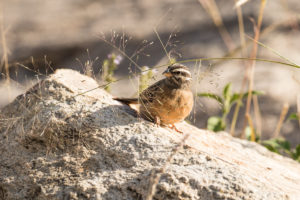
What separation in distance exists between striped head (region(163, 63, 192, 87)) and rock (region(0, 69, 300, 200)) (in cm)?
60

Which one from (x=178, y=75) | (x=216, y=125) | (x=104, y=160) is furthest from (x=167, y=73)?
(x=216, y=125)

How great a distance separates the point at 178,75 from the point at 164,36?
14.7 ft

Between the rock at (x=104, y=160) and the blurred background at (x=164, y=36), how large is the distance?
365 cm

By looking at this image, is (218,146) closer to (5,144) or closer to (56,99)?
(56,99)

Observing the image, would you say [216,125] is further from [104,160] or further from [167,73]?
[104,160]

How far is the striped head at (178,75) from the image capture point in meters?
4.51

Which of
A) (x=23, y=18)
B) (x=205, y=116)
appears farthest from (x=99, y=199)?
(x=23, y=18)

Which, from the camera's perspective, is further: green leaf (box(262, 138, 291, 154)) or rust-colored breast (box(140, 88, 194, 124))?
green leaf (box(262, 138, 291, 154))

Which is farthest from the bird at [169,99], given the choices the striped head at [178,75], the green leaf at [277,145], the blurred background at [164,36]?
the blurred background at [164,36]

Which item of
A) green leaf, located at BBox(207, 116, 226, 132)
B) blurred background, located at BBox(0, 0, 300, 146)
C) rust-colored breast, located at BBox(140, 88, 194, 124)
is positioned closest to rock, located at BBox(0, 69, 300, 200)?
rust-colored breast, located at BBox(140, 88, 194, 124)

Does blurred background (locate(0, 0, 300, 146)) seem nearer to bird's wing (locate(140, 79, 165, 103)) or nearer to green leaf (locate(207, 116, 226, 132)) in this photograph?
green leaf (locate(207, 116, 226, 132))

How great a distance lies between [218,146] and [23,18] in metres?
7.11

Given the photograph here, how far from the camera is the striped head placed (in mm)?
4508

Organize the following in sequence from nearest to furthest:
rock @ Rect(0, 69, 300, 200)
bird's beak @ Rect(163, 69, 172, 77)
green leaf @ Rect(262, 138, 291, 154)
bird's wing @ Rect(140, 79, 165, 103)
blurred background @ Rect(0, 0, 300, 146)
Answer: rock @ Rect(0, 69, 300, 200)
bird's wing @ Rect(140, 79, 165, 103)
bird's beak @ Rect(163, 69, 172, 77)
green leaf @ Rect(262, 138, 291, 154)
blurred background @ Rect(0, 0, 300, 146)
